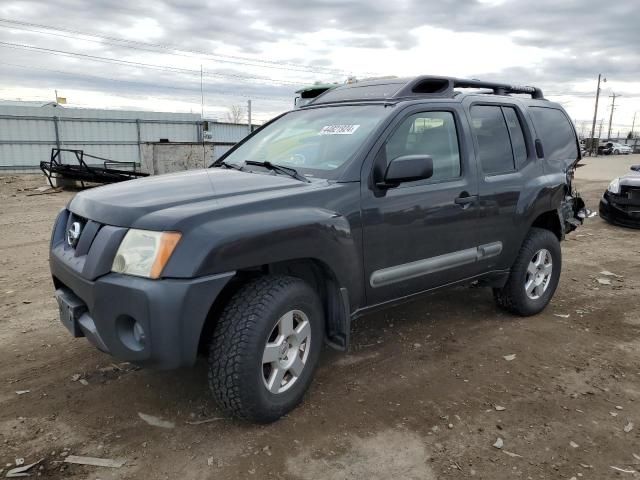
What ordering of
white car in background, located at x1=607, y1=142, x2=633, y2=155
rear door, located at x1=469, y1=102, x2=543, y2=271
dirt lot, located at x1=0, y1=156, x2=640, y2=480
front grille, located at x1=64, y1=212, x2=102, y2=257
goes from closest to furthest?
dirt lot, located at x1=0, y1=156, x2=640, y2=480 < front grille, located at x1=64, y1=212, x2=102, y2=257 < rear door, located at x1=469, y1=102, x2=543, y2=271 < white car in background, located at x1=607, y1=142, x2=633, y2=155

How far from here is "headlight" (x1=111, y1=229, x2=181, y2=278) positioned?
2.40 meters

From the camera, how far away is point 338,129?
139 inches

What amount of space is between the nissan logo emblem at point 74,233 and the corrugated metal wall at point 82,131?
16.6 meters

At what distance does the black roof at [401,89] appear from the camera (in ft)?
12.1

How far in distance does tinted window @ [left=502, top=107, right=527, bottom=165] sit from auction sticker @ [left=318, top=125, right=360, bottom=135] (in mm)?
1651

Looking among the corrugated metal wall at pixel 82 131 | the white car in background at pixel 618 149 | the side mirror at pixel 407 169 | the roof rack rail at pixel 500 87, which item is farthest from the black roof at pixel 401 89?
the white car in background at pixel 618 149

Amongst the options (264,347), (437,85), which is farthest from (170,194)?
(437,85)

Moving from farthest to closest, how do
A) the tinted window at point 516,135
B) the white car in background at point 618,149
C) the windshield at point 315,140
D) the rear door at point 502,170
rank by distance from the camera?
the white car in background at point 618,149 < the tinted window at point 516,135 < the rear door at point 502,170 < the windshield at point 315,140

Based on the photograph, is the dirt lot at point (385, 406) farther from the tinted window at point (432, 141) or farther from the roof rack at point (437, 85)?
the roof rack at point (437, 85)

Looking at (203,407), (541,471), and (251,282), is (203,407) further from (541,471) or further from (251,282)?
(541,471)

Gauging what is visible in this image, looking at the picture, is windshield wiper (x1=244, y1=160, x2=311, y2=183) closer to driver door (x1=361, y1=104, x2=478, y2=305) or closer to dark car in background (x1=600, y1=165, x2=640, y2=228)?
driver door (x1=361, y1=104, x2=478, y2=305)

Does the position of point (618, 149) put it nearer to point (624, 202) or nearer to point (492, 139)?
point (624, 202)

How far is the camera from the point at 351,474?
8.16 ft

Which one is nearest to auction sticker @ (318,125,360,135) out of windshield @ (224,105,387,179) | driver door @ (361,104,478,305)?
windshield @ (224,105,387,179)
